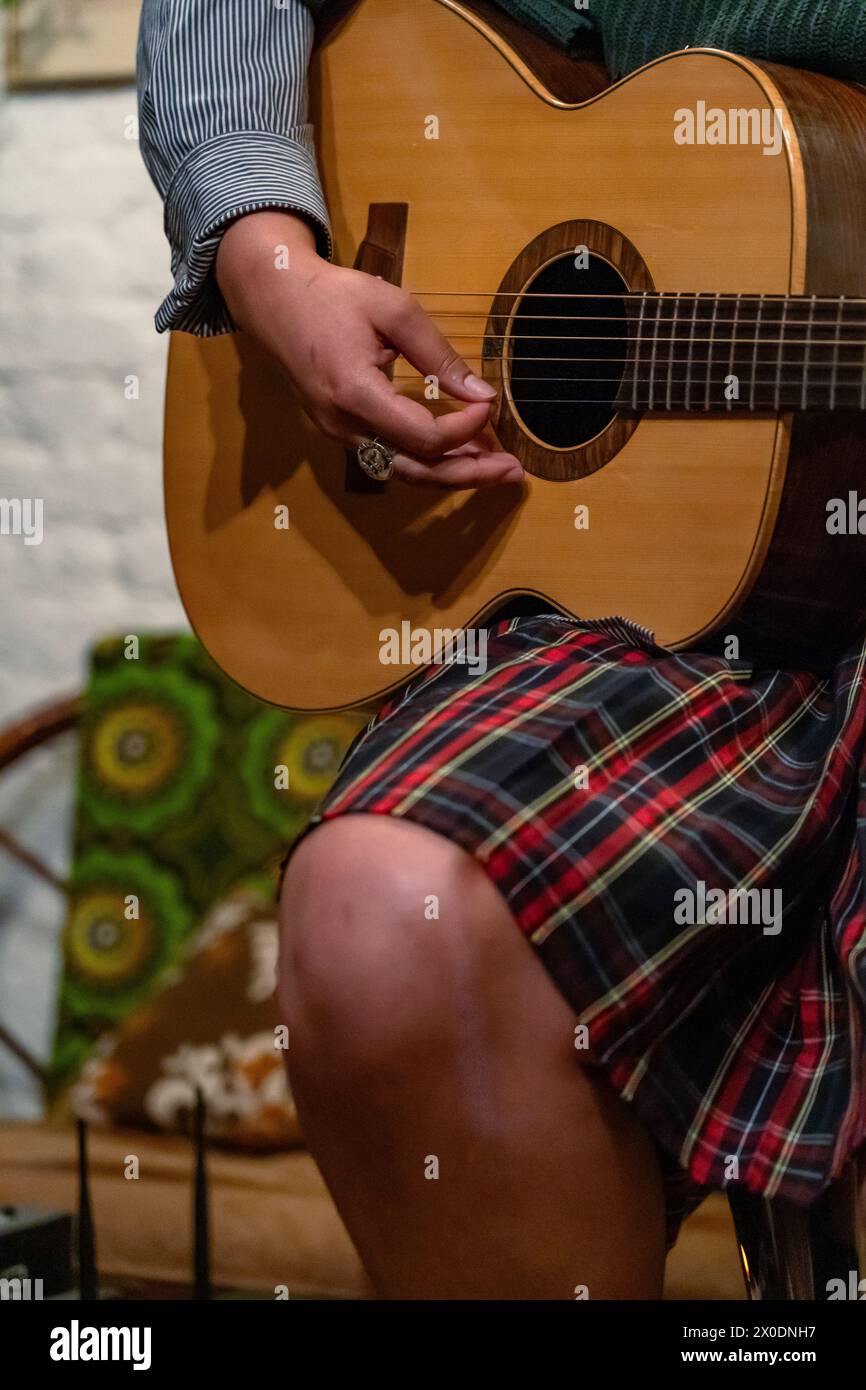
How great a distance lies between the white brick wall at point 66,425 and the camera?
1.97 meters

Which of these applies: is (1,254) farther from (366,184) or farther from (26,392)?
(366,184)

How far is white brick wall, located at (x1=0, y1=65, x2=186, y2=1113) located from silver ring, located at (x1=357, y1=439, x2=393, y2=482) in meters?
1.12

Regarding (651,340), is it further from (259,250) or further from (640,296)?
(259,250)

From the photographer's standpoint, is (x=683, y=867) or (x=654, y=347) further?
(x=654, y=347)

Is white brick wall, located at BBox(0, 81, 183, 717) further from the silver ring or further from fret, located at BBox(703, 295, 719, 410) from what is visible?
fret, located at BBox(703, 295, 719, 410)

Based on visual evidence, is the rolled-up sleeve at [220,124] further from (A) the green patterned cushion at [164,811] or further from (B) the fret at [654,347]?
(A) the green patterned cushion at [164,811]

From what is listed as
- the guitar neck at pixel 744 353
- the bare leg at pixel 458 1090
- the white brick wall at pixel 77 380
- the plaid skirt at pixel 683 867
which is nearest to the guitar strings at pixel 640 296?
the guitar neck at pixel 744 353

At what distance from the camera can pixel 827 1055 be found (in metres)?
0.69

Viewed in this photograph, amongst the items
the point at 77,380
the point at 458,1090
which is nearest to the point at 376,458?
the point at 458,1090

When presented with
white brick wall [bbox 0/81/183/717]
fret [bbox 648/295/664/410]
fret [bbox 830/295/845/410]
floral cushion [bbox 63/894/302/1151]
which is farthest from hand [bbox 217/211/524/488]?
white brick wall [bbox 0/81/183/717]

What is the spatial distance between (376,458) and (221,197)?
0.21 metres

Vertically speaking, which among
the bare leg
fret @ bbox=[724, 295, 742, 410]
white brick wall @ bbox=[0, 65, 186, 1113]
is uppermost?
white brick wall @ bbox=[0, 65, 186, 1113]

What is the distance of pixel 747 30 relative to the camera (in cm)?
83

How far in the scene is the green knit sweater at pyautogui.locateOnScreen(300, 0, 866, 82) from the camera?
32.0 inches
